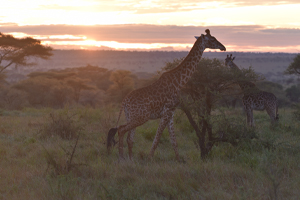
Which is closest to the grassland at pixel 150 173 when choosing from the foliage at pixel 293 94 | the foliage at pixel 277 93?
the foliage at pixel 277 93

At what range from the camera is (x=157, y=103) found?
609 centimetres

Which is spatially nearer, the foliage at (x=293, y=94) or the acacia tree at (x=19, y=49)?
the acacia tree at (x=19, y=49)

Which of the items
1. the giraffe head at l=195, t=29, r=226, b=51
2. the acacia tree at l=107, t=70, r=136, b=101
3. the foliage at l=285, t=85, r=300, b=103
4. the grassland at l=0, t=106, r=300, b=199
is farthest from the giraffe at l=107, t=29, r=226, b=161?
the foliage at l=285, t=85, r=300, b=103

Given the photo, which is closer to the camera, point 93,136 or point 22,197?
point 22,197

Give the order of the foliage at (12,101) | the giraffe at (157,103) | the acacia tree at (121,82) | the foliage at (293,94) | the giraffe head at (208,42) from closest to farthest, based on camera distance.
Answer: the giraffe at (157,103)
the giraffe head at (208,42)
the foliage at (12,101)
the acacia tree at (121,82)
the foliage at (293,94)

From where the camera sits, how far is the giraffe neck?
6398mm

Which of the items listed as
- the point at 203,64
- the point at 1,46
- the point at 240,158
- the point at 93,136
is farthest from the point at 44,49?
the point at 240,158

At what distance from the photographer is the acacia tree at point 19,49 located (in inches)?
991

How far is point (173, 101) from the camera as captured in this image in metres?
6.23

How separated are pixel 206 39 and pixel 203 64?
70 centimetres

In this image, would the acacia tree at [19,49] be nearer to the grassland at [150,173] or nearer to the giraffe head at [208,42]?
the grassland at [150,173]

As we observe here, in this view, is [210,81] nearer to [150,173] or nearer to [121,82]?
[150,173]

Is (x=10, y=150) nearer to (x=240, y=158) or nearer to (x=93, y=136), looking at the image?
(x=93, y=136)

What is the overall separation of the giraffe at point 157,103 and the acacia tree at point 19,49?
867 inches
